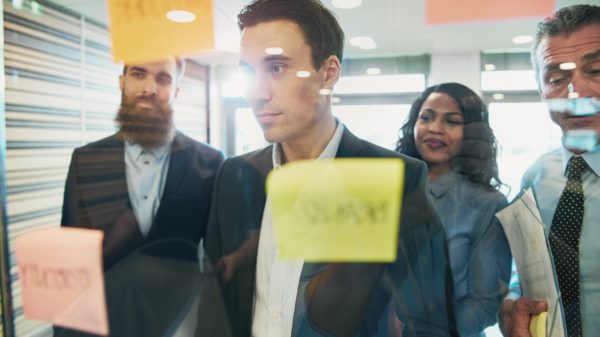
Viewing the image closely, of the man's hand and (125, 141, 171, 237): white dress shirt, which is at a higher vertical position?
(125, 141, 171, 237): white dress shirt

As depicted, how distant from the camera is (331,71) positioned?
0.51 m

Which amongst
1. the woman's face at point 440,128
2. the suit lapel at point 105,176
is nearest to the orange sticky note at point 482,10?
the woman's face at point 440,128

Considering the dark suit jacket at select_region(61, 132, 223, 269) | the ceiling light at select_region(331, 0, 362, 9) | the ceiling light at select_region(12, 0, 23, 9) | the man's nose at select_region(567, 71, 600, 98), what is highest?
the ceiling light at select_region(12, 0, 23, 9)

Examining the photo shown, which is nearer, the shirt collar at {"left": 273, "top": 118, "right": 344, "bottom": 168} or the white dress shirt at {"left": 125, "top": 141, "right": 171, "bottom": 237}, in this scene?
the shirt collar at {"left": 273, "top": 118, "right": 344, "bottom": 168}

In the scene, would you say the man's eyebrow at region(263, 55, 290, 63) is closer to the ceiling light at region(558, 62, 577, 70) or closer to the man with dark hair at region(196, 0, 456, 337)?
the man with dark hair at region(196, 0, 456, 337)

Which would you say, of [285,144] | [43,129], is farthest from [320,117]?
[43,129]

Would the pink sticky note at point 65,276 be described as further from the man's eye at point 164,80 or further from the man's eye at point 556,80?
the man's eye at point 556,80

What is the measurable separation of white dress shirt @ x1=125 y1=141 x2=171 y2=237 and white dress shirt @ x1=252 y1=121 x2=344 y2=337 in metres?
0.23

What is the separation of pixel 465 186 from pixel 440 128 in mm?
83

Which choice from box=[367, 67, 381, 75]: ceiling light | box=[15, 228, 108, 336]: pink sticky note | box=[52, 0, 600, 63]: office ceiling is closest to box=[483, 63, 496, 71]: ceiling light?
box=[52, 0, 600, 63]: office ceiling

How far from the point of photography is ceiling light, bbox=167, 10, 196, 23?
0.63m

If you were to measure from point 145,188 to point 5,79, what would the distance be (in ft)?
1.13

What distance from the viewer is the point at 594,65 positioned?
0.45 m

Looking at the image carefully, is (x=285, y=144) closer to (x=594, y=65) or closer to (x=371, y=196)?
(x=371, y=196)
